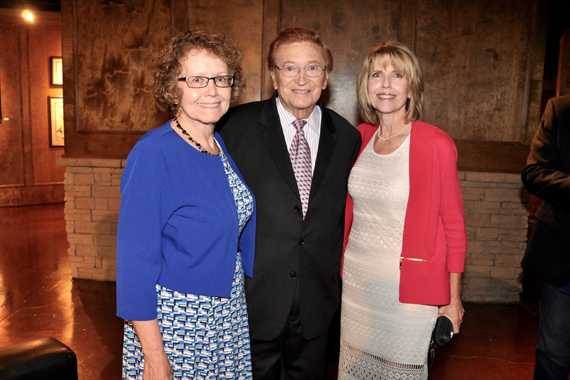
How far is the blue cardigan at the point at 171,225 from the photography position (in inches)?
58.4

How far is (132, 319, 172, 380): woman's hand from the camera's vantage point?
152cm

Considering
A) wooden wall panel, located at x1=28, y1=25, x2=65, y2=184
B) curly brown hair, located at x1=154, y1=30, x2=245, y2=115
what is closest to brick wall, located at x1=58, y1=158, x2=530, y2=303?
curly brown hair, located at x1=154, y1=30, x2=245, y2=115

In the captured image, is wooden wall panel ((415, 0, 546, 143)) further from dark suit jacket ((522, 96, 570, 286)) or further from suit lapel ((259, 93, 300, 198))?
suit lapel ((259, 93, 300, 198))

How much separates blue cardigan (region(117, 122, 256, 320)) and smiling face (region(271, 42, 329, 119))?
61cm

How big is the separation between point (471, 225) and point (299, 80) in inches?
125

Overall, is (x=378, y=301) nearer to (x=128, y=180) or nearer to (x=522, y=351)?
(x=128, y=180)

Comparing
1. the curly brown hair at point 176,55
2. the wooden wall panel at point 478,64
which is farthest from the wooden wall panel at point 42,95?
the curly brown hair at point 176,55

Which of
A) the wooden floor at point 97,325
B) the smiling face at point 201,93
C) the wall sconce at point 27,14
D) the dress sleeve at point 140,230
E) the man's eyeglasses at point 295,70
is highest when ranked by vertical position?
the wall sconce at point 27,14

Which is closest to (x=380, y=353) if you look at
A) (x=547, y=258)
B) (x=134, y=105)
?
(x=547, y=258)

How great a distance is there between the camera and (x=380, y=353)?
2113mm

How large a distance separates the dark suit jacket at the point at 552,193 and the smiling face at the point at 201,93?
155cm

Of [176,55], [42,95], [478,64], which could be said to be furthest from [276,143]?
[42,95]

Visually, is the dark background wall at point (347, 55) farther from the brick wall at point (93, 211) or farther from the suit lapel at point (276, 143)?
the suit lapel at point (276, 143)

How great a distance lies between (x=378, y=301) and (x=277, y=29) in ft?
10.9
